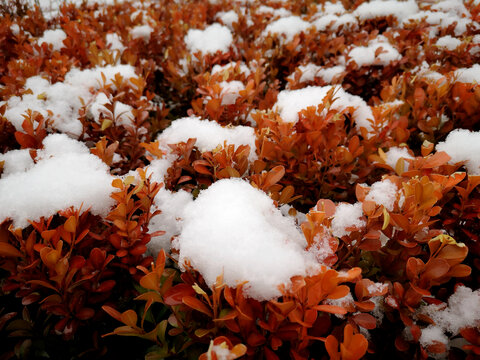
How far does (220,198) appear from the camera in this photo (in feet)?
3.70

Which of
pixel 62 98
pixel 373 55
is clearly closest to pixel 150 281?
pixel 62 98

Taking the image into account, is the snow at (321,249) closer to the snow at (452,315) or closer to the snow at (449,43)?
the snow at (452,315)

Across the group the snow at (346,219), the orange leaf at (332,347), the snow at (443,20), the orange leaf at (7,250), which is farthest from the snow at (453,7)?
the orange leaf at (7,250)

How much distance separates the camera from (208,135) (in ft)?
4.89

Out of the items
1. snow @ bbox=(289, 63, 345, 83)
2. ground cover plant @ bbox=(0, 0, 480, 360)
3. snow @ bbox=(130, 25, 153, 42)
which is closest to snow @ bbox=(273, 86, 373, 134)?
ground cover plant @ bbox=(0, 0, 480, 360)

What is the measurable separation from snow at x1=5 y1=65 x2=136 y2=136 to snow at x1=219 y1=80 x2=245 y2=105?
0.67 m

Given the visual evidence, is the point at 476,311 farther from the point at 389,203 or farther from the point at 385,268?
the point at 389,203

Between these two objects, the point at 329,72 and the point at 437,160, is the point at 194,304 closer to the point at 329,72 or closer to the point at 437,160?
the point at 437,160

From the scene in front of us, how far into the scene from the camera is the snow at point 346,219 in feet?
3.56

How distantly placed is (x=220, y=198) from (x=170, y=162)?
456mm

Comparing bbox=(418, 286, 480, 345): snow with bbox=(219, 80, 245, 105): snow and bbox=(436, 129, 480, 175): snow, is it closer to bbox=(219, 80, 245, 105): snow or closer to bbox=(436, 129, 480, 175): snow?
bbox=(436, 129, 480, 175): snow

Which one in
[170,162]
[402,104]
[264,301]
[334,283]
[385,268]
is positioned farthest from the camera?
[402,104]

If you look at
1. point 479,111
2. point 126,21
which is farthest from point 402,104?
point 126,21

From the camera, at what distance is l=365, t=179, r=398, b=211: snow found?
1107 mm
